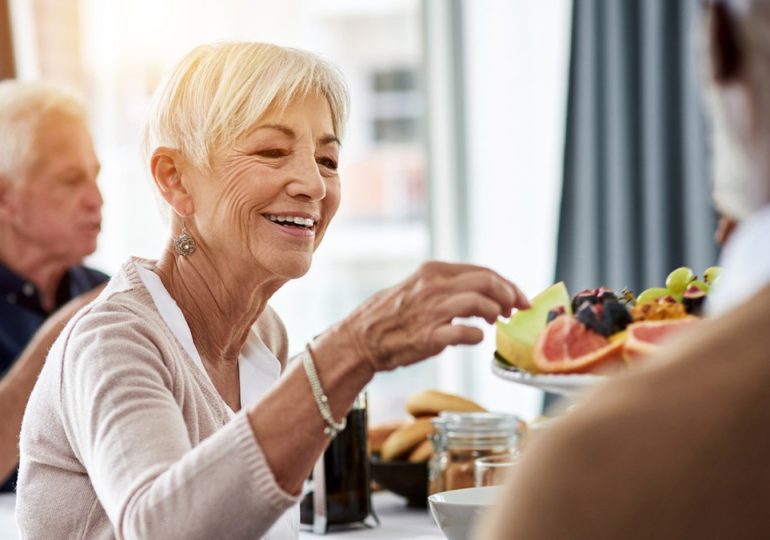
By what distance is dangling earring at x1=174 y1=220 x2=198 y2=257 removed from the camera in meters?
1.55

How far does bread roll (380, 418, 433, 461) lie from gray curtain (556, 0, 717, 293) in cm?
181

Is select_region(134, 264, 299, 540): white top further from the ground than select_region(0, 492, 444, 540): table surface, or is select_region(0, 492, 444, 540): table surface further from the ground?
select_region(134, 264, 299, 540): white top

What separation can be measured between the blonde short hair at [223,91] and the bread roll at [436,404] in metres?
0.63

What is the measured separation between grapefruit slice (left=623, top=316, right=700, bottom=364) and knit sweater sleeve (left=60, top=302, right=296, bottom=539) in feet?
1.19

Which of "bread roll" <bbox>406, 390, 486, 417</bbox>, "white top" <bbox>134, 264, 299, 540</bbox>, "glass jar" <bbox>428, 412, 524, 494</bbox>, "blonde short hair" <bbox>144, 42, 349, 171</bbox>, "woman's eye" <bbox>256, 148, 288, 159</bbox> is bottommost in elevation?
"bread roll" <bbox>406, 390, 486, 417</bbox>

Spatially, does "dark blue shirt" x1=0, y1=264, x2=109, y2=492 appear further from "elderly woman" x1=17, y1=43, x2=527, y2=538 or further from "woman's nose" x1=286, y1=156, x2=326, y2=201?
"woman's nose" x1=286, y1=156, x2=326, y2=201

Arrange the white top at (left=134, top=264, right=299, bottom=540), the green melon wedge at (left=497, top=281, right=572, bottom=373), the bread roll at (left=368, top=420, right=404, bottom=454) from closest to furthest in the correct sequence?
the green melon wedge at (left=497, top=281, right=572, bottom=373)
the white top at (left=134, top=264, right=299, bottom=540)
the bread roll at (left=368, top=420, right=404, bottom=454)

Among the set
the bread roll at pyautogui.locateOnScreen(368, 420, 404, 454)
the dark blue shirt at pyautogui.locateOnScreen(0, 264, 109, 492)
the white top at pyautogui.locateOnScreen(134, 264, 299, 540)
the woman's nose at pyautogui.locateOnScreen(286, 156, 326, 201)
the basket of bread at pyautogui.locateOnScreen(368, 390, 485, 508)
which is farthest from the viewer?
the dark blue shirt at pyautogui.locateOnScreen(0, 264, 109, 492)

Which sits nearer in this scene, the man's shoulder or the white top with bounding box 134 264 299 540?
the white top with bounding box 134 264 299 540

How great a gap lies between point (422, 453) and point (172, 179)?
0.60 metres

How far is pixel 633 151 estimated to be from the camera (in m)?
3.49

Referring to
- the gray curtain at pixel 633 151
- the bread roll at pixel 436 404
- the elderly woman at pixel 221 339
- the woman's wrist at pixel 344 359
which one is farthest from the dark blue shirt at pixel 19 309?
the gray curtain at pixel 633 151

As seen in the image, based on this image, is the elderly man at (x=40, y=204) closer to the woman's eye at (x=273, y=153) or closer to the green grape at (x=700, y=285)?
the woman's eye at (x=273, y=153)

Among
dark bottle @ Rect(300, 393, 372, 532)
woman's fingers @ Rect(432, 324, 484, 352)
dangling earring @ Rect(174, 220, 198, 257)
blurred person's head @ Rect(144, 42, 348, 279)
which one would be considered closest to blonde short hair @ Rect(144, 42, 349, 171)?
blurred person's head @ Rect(144, 42, 348, 279)
